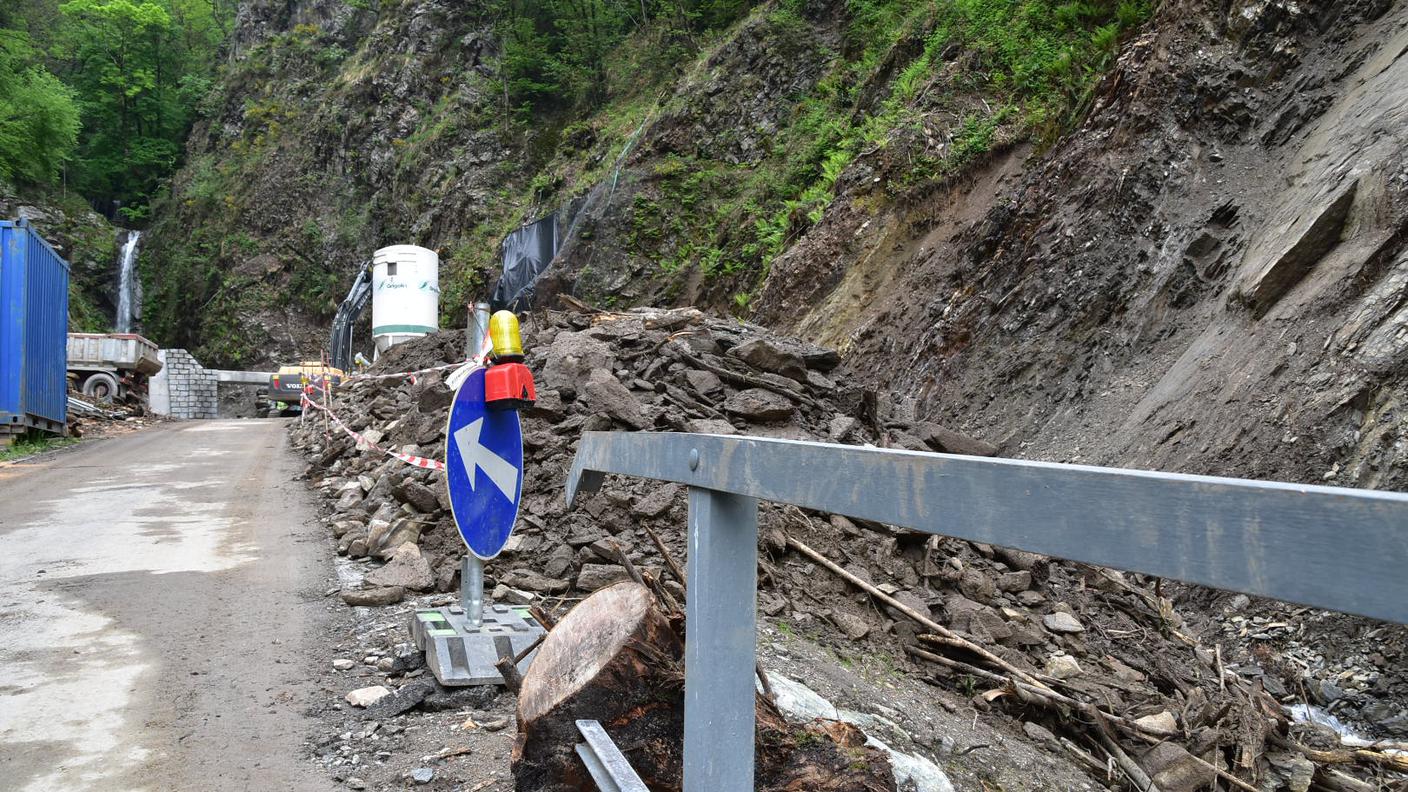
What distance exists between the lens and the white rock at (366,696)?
4.14 meters

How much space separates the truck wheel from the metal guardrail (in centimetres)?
2843

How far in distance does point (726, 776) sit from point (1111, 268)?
30.7 ft

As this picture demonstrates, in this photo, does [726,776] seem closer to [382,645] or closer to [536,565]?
[382,645]

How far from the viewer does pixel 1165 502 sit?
0.91 m

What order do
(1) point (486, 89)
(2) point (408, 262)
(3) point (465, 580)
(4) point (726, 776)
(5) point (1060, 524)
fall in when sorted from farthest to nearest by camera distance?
(1) point (486, 89)
(2) point (408, 262)
(3) point (465, 580)
(4) point (726, 776)
(5) point (1060, 524)

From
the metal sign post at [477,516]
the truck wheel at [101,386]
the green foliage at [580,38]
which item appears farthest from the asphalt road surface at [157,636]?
the green foliage at [580,38]

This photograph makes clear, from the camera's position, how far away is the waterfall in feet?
145

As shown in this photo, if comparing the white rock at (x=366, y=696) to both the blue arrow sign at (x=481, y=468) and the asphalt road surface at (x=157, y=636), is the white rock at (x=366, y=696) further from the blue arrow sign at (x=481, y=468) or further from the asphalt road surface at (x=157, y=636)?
the blue arrow sign at (x=481, y=468)

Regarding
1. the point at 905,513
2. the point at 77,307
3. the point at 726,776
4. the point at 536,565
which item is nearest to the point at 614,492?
the point at 536,565

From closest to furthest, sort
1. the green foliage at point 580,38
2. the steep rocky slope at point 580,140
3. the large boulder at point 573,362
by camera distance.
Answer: the large boulder at point 573,362, the steep rocky slope at point 580,140, the green foliage at point 580,38

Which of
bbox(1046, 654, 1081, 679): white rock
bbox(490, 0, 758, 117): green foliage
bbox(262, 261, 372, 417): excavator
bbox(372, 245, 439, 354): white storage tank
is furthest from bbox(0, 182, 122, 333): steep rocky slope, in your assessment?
bbox(1046, 654, 1081, 679): white rock

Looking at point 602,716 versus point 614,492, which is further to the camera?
point 614,492

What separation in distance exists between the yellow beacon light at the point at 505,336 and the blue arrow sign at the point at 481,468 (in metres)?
0.17

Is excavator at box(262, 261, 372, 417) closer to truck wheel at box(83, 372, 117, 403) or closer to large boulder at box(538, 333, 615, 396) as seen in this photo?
truck wheel at box(83, 372, 117, 403)
